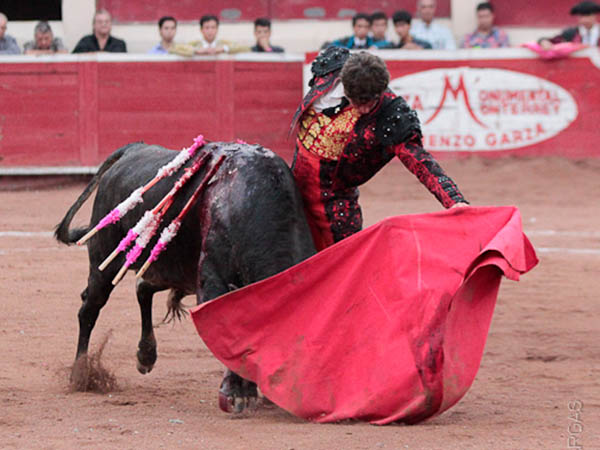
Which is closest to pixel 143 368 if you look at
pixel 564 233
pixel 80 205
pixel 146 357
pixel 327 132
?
pixel 146 357

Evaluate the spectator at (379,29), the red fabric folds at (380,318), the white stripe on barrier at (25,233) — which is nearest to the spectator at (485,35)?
the spectator at (379,29)

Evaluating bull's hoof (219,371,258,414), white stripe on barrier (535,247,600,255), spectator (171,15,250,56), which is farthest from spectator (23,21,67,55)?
bull's hoof (219,371,258,414)

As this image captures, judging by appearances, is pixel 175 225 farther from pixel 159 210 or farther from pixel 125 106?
pixel 125 106

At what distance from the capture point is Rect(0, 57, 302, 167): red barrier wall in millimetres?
8938

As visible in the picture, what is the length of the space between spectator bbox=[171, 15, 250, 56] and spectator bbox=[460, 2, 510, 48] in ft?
6.70

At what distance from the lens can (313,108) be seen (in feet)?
10.6

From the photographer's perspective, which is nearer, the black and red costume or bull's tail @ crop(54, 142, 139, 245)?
the black and red costume

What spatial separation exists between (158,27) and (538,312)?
622cm

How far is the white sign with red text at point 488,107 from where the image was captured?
8.77 m

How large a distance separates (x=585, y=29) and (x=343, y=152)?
21.1ft

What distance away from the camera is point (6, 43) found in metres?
9.19

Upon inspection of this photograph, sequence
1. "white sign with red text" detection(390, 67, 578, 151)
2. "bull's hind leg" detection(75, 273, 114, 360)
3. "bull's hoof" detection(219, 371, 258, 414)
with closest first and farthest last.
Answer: "bull's hoof" detection(219, 371, 258, 414) < "bull's hind leg" detection(75, 273, 114, 360) < "white sign with red text" detection(390, 67, 578, 151)

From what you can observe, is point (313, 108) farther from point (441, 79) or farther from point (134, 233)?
point (441, 79)

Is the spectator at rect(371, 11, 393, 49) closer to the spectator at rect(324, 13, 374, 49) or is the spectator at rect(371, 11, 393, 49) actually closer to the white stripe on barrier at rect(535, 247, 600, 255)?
the spectator at rect(324, 13, 374, 49)
